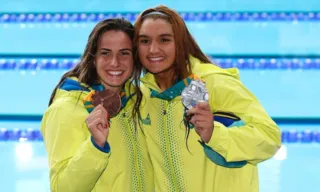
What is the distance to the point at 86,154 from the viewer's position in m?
2.04

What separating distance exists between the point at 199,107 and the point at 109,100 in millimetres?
316

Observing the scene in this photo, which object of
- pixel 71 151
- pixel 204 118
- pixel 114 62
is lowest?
pixel 71 151

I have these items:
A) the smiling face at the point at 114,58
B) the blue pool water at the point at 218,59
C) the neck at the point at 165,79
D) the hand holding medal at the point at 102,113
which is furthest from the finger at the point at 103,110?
the blue pool water at the point at 218,59

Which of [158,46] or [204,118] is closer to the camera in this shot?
[204,118]

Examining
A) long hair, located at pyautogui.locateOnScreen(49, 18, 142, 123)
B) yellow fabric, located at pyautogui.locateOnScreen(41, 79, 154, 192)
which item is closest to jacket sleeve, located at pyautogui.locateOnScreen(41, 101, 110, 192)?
yellow fabric, located at pyautogui.locateOnScreen(41, 79, 154, 192)

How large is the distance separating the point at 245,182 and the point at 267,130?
20 cm

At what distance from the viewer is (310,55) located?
5.21m

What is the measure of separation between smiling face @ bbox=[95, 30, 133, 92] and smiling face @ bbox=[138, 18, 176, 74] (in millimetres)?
61

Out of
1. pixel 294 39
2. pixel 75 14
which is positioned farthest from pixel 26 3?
pixel 294 39

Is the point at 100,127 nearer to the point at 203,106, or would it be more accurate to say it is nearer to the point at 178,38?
the point at 203,106

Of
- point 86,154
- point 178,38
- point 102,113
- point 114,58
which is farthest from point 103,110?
point 178,38

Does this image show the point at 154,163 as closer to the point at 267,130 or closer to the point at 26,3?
the point at 267,130

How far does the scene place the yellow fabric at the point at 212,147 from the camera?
211 centimetres

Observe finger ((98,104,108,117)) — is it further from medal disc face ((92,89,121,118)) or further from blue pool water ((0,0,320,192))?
blue pool water ((0,0,320,192))
